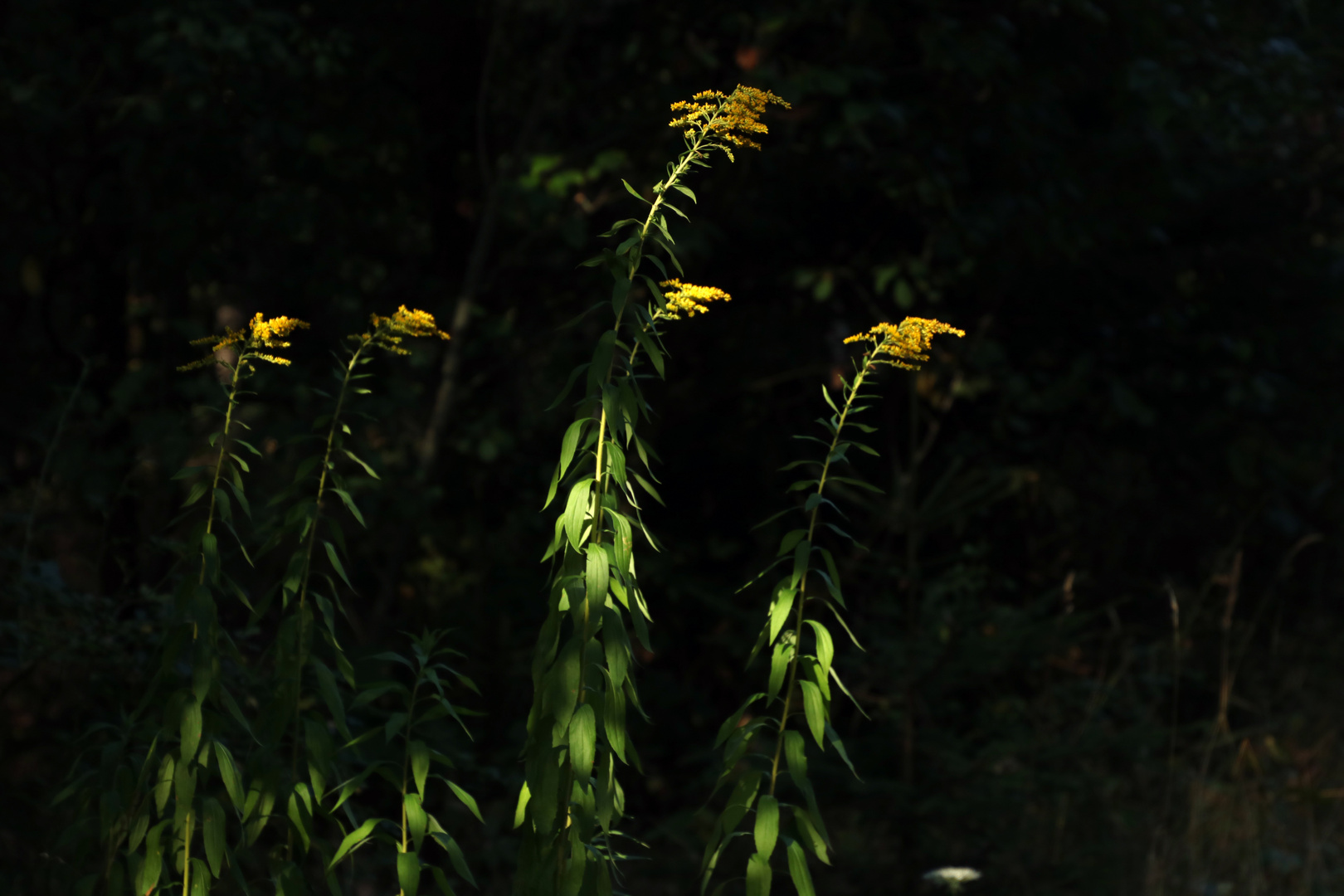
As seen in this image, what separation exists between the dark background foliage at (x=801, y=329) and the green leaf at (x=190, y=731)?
7.44 ft

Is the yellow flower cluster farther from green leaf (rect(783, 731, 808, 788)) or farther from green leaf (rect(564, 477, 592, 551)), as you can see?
green leaf (rect(783, 731, 808, 788))

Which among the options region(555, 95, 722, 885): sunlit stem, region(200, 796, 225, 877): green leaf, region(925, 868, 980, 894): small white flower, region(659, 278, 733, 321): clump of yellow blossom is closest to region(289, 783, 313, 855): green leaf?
region(200, 796, 225, 877): green leaf

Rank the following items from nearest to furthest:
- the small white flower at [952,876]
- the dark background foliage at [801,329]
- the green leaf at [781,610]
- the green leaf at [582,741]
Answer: the green leaf at [582,741], the green leaf at [781,610], the small white flower at [952,876], the dark background foliage at [801,329]

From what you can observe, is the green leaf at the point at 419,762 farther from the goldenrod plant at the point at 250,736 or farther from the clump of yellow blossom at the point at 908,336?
the clump of yellow blossom at the point at 908,336

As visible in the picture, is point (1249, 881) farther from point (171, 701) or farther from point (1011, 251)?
point (171, 701)

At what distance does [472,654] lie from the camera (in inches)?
213

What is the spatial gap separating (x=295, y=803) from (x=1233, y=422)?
525 centimetres

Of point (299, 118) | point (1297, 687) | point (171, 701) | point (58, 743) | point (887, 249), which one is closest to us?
point (171, 701)

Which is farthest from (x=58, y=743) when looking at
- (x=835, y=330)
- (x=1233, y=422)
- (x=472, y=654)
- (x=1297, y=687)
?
(x=1297, y=687)

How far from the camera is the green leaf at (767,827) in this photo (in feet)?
6.37

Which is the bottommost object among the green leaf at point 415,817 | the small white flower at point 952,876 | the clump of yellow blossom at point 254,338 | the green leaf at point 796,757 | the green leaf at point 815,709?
the small white flower at point 952,876

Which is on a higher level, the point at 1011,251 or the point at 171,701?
the point at 1011,251

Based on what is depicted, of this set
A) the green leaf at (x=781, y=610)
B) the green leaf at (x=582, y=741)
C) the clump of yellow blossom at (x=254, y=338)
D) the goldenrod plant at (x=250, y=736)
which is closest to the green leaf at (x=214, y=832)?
the goldenrod plant at (x=250, y=736)

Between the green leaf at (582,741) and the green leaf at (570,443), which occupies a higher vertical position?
the green leaf at (570,443)
